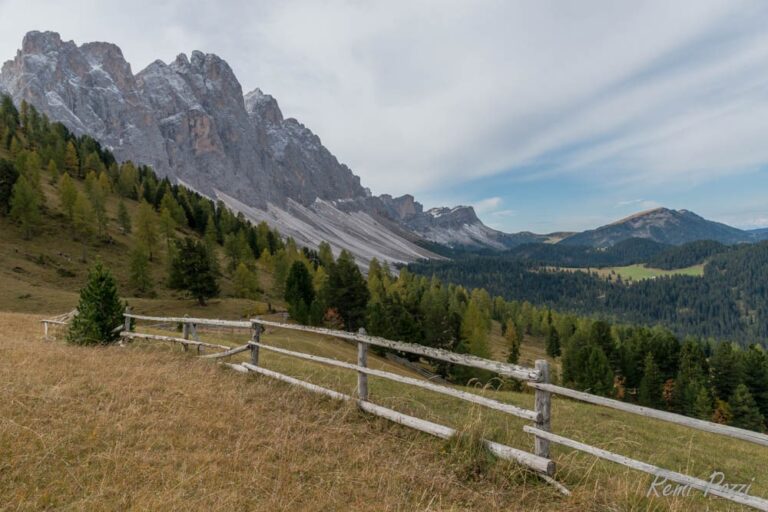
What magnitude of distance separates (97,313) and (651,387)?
67.6 metres

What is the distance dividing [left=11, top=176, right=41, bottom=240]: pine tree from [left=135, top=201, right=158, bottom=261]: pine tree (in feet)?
46.6

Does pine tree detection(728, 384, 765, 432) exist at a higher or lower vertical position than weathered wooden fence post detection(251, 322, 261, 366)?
lower

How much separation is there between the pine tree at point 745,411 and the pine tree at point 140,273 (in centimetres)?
8208

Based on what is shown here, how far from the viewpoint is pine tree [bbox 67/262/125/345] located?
1658 centimetres

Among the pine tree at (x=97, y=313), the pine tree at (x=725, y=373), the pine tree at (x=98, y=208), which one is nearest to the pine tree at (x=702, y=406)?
the pine tree at (x=725, y=373)

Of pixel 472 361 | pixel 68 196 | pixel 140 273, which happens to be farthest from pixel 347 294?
pixel 68 196

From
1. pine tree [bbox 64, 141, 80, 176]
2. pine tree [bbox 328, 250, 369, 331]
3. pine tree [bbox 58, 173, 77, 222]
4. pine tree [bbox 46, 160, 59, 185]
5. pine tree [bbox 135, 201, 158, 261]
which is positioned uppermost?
pine tree [bbox 64, 141, 80, 176]

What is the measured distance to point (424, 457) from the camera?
709 cm

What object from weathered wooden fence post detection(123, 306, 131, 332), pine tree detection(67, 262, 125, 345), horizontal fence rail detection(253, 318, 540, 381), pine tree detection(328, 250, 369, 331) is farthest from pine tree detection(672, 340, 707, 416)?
pine tree detection(67, 262, 125, 345)

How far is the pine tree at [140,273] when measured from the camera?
60.6 meters

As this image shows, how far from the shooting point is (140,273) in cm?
6097

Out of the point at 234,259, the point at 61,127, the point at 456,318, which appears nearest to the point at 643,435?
the point at 456,318

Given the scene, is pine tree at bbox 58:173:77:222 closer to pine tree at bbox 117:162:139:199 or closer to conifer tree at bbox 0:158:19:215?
conifer tree at bbox 0:158:19:215

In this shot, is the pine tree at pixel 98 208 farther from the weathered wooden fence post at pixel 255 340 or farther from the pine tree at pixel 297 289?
the weathered wooden fence post at pixel 255 340
